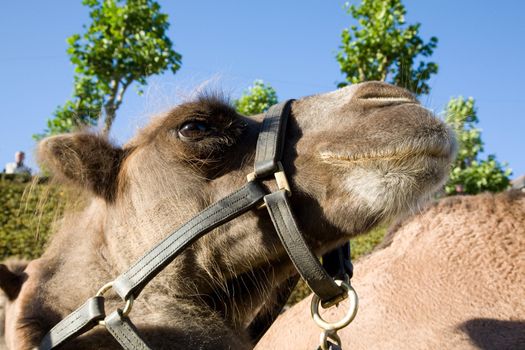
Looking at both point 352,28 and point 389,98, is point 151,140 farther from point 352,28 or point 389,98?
point 352,28

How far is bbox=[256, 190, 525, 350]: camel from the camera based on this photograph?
293 centimetres

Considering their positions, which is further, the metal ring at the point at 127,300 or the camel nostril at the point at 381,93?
the camel nostril at the point at 381,93

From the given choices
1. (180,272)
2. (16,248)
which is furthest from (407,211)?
(16,248)

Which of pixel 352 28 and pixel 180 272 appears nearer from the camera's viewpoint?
pixel 180 272

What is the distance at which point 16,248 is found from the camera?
28.3ft

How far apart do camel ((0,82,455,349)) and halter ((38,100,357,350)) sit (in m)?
0.09

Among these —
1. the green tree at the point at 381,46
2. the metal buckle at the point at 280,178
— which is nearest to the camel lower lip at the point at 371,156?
the metal buckle at the point at 280,178

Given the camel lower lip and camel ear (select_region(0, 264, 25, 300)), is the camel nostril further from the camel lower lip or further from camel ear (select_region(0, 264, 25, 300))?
camel ear (select_region(0, 264, 25, 300))

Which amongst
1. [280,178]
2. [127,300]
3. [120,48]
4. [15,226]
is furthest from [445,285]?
[120,48]

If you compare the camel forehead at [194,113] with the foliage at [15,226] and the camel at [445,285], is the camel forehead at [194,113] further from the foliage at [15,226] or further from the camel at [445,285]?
the foliage at [15,226]

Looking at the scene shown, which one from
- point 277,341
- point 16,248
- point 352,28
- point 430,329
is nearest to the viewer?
point 430,329

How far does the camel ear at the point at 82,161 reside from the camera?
251cm

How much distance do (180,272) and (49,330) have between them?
674mm

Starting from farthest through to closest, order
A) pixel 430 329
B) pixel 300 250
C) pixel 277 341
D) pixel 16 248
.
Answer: pixel 16 248, pixel 277 341, pixel 430 329, pixel 300 250
